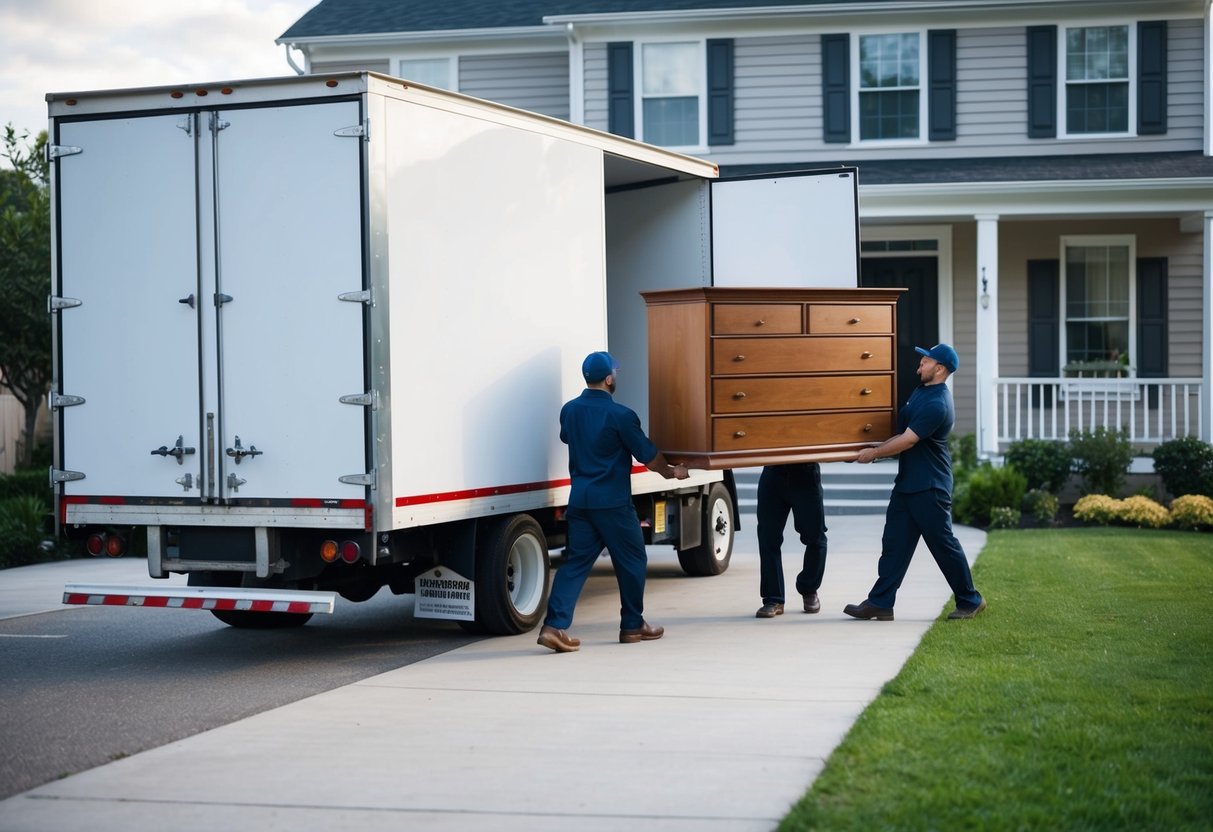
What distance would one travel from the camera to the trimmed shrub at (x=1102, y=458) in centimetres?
1692

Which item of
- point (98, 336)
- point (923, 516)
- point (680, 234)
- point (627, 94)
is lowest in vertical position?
point (923, 516)

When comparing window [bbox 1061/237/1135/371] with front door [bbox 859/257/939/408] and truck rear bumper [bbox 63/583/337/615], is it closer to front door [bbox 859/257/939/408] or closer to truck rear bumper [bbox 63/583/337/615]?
front door [bbox 859/257/939/408]

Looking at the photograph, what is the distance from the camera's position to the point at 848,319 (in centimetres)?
997

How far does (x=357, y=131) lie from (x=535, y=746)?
3623 mm

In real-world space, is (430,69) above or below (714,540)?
above

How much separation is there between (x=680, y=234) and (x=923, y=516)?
12.4ft

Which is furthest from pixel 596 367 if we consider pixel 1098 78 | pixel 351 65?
pixel 351 65

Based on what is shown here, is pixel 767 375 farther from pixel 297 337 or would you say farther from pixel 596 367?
pixel 297 337

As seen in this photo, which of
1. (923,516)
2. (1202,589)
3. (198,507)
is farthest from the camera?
(1202,589)

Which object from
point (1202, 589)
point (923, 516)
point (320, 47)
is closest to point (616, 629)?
point (923, 516)

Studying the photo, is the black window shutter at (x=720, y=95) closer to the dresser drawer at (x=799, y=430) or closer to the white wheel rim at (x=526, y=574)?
the dresser drawer at (x=799, y=430)

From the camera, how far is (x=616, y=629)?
31.3 ft

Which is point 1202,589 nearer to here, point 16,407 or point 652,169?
point 652,169

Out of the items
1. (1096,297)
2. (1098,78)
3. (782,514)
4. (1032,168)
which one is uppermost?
(1098,78)
